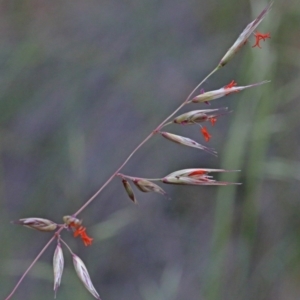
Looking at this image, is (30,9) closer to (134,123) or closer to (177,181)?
(134,123)

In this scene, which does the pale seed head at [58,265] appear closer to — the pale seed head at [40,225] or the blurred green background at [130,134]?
the pale seed head at [40,225]

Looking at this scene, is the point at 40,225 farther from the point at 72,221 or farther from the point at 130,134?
the point at 130,134

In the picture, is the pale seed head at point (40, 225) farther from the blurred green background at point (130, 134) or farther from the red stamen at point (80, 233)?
the blurred green background at point (130, 134)

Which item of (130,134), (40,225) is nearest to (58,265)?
(40,225)

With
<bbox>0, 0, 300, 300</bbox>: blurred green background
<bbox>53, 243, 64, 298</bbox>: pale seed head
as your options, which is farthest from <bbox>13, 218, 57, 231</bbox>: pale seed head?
<bbox>0, 0, 300, 300</bbox>: blurred green background

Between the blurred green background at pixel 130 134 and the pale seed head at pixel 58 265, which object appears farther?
the blurred green background at pixel 130 134

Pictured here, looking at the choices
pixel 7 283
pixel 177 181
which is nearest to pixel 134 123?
pixel 7 283

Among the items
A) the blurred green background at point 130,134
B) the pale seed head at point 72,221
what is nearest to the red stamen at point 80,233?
the pale seed head at point 72,221

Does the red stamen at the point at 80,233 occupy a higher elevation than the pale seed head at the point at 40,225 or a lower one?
higher

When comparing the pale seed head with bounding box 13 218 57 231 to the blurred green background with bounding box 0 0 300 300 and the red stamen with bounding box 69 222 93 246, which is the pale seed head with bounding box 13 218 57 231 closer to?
the red stamen with bounding box 69 222 93 246
